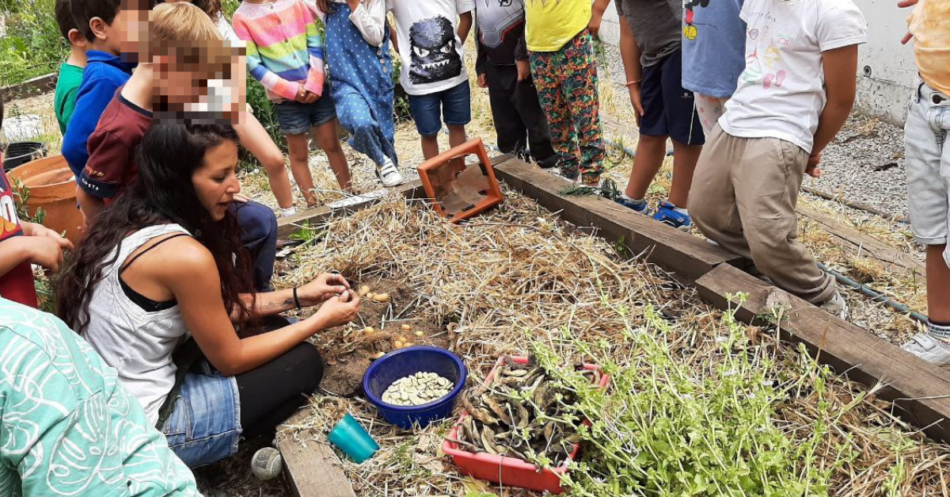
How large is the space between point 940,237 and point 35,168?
14.6 ft

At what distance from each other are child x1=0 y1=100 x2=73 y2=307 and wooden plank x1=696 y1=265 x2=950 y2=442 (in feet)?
7.39

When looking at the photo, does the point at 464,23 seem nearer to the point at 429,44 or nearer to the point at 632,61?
the point at 429,44

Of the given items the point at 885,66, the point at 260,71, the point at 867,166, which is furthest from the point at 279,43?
the point at 885,66

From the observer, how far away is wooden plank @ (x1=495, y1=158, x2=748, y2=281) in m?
2.84

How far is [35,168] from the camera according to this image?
4.09 m

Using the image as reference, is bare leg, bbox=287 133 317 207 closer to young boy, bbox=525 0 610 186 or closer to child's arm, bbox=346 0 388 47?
child's arm, bbox=346 0 388 47

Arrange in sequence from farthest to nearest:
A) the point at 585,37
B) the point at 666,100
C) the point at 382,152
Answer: the point at 382,152
the point at 585,37
the point at 666,100

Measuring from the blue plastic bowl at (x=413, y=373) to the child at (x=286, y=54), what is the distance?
1.65m

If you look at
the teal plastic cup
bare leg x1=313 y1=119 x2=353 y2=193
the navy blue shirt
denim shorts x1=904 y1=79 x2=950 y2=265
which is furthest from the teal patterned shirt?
bare leg x1=313 y1=119 x2=353 y2=193

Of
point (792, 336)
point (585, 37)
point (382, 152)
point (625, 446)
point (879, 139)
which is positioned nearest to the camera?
point (625, 446)

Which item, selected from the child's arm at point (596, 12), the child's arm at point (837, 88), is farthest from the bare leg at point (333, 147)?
the child's arm at point (837, 88)

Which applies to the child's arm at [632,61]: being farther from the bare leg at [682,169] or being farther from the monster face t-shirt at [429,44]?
the monster face t-shirt at [429,44]

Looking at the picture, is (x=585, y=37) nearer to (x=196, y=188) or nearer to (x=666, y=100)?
(x=666, y=100)

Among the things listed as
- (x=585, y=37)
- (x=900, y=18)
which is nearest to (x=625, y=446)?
(x=585, y=37)
